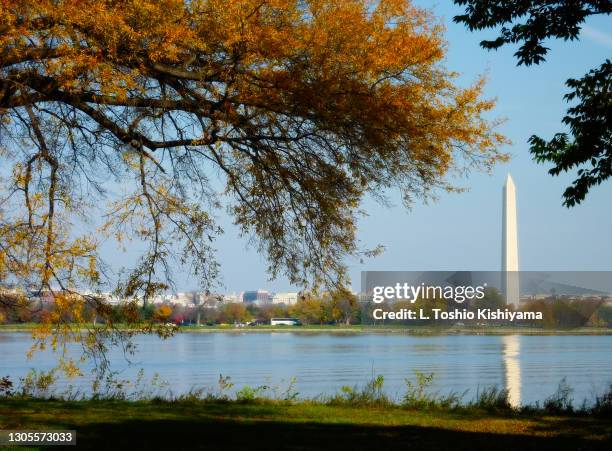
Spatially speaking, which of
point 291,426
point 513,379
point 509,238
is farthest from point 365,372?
point 509,238

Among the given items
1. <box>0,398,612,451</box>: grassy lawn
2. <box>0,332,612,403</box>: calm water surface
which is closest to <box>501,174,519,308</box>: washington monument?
<box>0,332,612,403</box>: calm water surface

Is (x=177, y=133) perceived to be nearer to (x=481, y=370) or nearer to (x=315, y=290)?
(x=315, y=290)

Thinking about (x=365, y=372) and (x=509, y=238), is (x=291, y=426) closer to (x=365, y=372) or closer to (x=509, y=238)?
(x=365, y=372)

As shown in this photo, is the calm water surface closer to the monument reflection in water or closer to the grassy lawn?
the monument reflection in water

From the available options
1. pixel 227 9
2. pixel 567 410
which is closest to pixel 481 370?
pixel 567 410

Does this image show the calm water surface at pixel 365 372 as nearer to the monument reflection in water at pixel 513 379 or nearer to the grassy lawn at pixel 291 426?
the monument reflection in water at pixel 513 379

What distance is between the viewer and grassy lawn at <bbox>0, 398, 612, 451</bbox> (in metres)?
9.63

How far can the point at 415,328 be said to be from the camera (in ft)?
292

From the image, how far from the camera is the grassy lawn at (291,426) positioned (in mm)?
9633

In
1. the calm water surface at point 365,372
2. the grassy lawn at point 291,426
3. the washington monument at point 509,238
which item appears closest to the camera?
the grassy lawn at point 291,426

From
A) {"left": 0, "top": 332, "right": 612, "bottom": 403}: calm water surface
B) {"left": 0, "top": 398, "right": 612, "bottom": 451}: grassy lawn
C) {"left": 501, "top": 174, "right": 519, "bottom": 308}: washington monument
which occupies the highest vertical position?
{"left": 501, "top": 174, "right": 519, "bottom": 308}: washington monument

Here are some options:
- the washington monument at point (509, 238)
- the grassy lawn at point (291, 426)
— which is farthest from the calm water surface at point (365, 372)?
the washington monument at point (509, 238)

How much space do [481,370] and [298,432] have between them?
27.6 meters

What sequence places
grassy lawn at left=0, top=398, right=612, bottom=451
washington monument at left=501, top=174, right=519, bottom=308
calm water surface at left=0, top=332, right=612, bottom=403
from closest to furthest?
grassy lawn at left=0, top=398, right=612, bottom=451, calm water surface at left=0, top=332, right=612, bottom=403, washington monument at left=501, top=174, right=519, bottom=308
